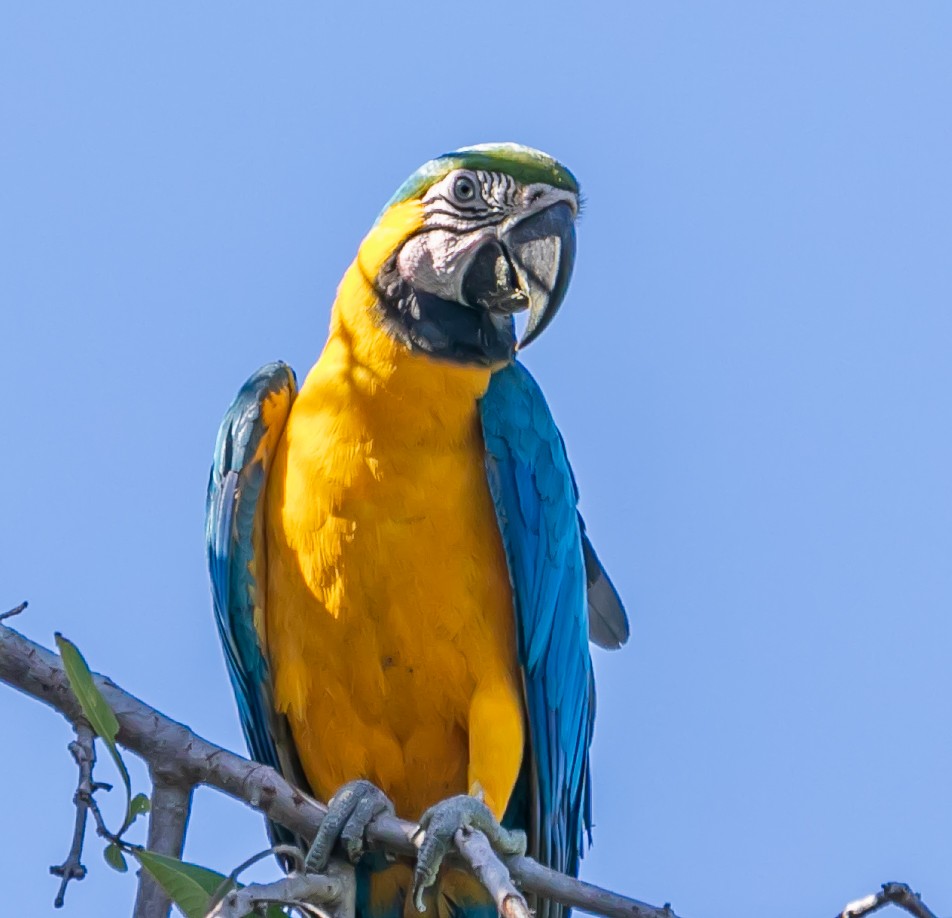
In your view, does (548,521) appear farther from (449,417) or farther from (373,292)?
(373,292)

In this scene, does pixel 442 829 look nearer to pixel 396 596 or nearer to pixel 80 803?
pixel 396 596

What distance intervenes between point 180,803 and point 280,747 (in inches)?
50.4

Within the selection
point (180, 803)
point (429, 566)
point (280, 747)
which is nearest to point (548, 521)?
point (429, 566)

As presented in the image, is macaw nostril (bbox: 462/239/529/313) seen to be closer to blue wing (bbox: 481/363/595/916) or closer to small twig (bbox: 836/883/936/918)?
blue wing (bbox: 481/363/595/916)

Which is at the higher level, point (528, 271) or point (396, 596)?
point (528, 271)

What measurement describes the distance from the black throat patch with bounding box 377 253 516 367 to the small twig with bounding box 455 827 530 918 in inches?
60.7

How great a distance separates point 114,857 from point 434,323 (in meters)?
1.85

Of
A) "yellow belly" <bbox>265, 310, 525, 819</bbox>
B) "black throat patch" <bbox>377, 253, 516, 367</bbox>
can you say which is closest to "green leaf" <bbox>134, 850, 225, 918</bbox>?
"yellow belly" <bbox>265, 310, 525, 819</bbox>

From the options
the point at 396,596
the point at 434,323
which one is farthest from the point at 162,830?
the point at 434,323

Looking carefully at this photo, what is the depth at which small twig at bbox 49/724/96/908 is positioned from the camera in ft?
8.24

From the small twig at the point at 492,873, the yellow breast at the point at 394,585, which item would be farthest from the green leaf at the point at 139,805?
the yellow breast at the point at 394,585

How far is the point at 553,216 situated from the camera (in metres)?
4.16

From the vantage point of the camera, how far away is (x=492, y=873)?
8.45 feet

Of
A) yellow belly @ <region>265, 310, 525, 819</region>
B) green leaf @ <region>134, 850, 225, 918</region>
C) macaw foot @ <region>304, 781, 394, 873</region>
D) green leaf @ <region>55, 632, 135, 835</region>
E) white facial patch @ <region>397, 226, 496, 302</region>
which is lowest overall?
green leaf @ <region>134, 850, 225, 918</region>
